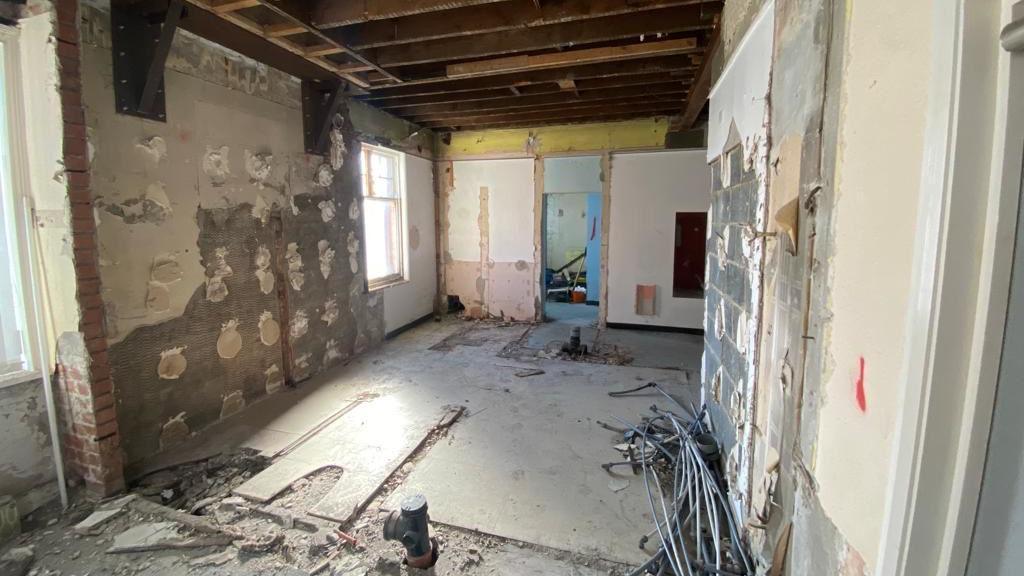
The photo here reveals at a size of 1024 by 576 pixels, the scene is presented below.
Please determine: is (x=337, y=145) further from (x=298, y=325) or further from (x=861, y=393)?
(x=861, y=393)

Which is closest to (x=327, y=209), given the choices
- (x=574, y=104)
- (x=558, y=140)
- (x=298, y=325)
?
(x=298, y=325)

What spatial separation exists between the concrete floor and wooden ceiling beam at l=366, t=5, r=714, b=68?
2733 mm

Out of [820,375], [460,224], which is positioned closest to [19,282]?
[820,375]

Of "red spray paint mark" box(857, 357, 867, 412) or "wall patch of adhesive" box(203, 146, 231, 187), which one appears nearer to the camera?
"red spray paint mark" box(857, 357, 867, 412)

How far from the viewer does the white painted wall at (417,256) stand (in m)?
5.56

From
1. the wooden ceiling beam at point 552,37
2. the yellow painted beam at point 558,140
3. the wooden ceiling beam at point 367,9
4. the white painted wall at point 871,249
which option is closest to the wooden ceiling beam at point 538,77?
the wooden ceiling beam at point 552,37

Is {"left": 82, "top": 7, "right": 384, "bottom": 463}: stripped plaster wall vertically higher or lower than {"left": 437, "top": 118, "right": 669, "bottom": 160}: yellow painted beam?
lower

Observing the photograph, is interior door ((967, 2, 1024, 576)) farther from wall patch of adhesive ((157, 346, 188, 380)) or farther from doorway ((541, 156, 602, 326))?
doorway ((541, 156, 602, 326))

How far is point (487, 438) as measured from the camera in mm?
3004

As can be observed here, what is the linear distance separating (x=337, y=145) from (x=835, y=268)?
13.9 feet

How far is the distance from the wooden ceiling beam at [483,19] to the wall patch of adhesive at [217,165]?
45.3 inches

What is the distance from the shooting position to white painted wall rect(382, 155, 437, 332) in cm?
556

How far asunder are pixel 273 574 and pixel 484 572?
0.89 m

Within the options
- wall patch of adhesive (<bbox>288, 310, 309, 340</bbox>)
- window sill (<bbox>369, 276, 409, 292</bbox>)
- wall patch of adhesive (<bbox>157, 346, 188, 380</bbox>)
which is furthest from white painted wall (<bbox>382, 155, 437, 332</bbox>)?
wall patch of adhesive (<bbox>157, 346, 188, 380</bbox>)
